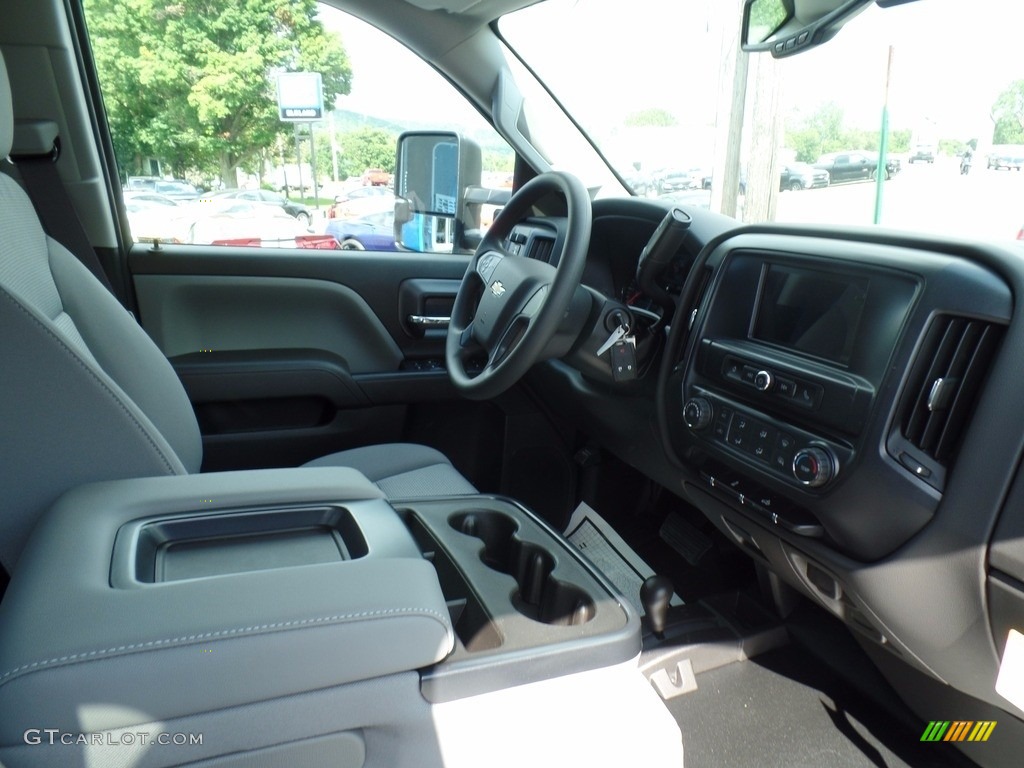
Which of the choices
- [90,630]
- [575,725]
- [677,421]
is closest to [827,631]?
[677,421]

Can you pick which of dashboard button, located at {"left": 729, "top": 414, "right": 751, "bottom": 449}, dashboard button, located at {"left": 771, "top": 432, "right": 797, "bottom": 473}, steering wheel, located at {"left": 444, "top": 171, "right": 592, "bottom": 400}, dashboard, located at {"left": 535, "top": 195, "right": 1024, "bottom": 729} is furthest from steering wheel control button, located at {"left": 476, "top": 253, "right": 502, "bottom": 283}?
dashboard button, located at {"left": 771, "top": 432, "right": 797, "bottom": 473}

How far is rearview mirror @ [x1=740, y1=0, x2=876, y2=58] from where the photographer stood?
4.51 ft

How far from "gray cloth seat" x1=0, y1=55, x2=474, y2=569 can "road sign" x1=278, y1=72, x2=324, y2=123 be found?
2.65 feet

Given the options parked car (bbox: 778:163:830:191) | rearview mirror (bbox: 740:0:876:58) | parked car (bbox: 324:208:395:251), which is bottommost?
parked car (bbox: 324:208:395:251)

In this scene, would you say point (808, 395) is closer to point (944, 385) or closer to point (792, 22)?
point (944, 385)

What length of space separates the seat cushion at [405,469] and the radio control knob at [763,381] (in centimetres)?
62

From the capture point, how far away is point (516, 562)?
4.34 feet

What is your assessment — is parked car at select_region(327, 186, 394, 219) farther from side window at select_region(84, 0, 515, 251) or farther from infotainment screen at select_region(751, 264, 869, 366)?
infotainment screen at select_region(751, 264, 869, 366)

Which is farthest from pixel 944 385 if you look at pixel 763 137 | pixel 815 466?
pixel 763 137

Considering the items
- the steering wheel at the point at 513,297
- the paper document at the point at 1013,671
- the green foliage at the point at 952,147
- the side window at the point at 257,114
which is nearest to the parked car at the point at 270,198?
the side window at the point at 257,114

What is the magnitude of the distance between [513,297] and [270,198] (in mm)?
1024

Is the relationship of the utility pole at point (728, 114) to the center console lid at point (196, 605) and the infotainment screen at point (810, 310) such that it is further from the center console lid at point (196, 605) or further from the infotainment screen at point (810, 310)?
the center console lid at point (196, 605)

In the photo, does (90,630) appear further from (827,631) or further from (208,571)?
(827,631)

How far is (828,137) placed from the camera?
6.33 ft
